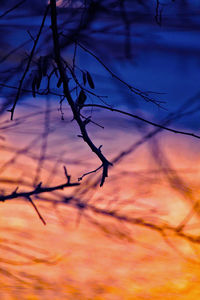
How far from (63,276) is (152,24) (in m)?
1.11

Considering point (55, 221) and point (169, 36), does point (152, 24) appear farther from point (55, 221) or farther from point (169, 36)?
point (55, 221)

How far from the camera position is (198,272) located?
1.20m

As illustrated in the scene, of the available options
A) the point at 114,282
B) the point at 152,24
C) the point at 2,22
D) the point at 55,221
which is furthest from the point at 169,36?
the point at 114,282

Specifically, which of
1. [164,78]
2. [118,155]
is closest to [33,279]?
[118,155]

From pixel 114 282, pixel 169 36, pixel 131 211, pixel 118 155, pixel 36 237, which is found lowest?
pixel 114 282

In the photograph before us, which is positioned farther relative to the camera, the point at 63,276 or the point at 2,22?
the point at 2,22

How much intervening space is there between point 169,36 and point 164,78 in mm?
174

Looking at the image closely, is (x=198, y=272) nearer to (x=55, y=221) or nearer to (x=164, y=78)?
(x=55, y=221)

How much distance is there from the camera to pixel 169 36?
4.13ft

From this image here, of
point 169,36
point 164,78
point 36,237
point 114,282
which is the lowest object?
point 114,282

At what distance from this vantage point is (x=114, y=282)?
1195 mm

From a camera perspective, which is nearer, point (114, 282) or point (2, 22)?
point (114, 282)

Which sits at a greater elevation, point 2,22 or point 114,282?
point 2,22

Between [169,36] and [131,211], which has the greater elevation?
[169,36]
